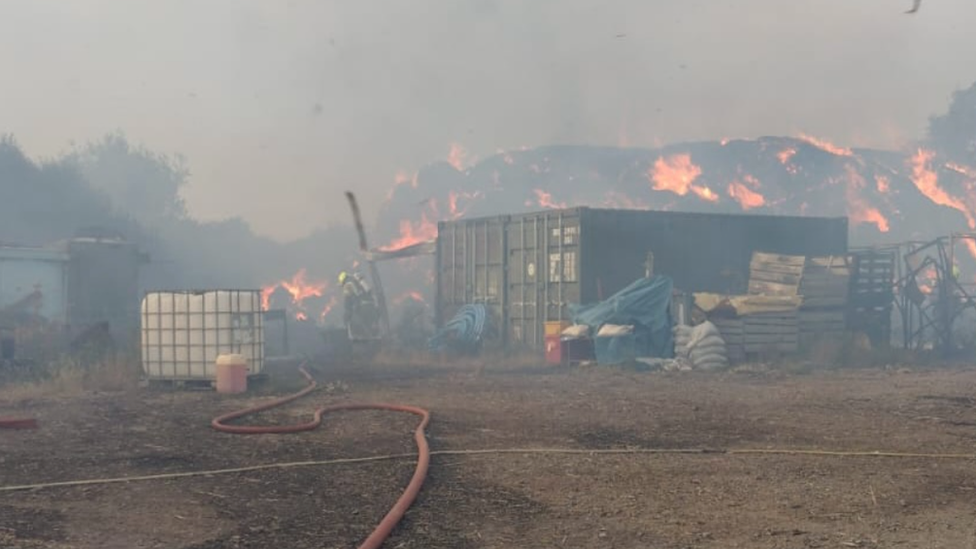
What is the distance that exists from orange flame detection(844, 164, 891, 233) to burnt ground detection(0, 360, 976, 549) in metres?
31.1

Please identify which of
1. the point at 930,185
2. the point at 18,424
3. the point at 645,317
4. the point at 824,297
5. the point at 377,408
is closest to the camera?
the point at 18,424

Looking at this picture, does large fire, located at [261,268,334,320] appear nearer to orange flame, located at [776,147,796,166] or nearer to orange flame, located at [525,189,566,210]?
orange flame, located at [525,189,566,210]

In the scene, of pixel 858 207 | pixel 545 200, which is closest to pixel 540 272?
pixel 545 200

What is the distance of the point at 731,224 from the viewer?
823 inches

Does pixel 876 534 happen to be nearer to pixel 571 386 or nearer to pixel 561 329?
pixel 571 386

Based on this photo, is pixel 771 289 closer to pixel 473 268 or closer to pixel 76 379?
pixel 473 268

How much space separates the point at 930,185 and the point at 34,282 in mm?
39153

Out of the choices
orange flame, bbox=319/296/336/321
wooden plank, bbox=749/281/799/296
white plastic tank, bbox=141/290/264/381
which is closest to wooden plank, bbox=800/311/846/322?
wooden plank, bbox=749/281/799/296

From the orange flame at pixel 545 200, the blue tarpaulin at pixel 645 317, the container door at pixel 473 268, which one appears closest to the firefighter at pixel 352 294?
the container door at pixel 473 268

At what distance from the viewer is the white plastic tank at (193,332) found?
1305cm

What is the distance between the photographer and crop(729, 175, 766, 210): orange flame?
1623 inches

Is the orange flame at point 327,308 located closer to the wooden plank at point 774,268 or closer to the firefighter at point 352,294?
the firefighter at point 352,294

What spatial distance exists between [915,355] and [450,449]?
13713 mm

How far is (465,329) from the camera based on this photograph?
2120 centimetres
